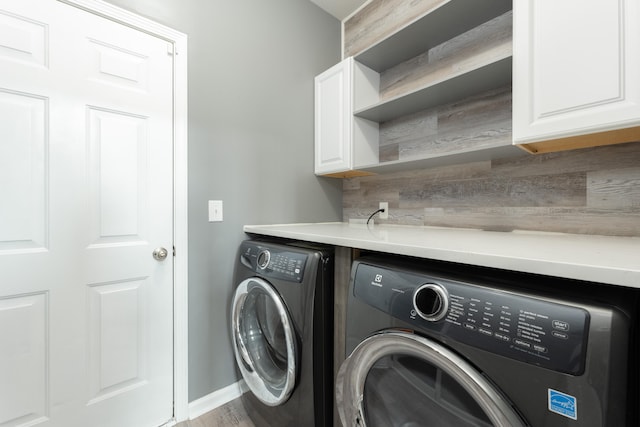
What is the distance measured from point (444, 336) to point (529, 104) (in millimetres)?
1007

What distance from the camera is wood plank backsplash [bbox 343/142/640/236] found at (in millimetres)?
1140

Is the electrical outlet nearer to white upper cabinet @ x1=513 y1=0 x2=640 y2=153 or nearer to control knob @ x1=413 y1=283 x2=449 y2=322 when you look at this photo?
white upper cabinet @ x1=513 y1=0 x2=640 y2=153

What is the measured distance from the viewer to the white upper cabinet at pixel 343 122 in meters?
1.88

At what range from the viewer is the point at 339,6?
2.15 meters

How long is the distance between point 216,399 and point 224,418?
0.40 ft

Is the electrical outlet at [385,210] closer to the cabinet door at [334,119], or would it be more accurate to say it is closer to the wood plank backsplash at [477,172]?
the wood plank backsplash at [477,172]

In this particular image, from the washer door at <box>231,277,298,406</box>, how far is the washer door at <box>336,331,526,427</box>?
1.06 ft

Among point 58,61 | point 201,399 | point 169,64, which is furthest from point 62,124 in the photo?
point 201,399

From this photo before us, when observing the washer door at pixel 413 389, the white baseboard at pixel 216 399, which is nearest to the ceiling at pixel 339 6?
the washer door at pixel 413 389

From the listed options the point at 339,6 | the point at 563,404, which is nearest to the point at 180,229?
the point at 563,404

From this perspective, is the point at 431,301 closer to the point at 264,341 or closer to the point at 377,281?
the point at 377,281

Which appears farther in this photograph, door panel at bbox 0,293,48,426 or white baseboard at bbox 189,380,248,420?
white baseboard at bbox 189,380,248,420

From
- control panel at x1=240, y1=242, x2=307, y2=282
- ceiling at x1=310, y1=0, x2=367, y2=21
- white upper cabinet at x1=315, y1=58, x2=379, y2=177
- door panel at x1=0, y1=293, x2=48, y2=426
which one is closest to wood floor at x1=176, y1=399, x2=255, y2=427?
door panel at x1=0, y1=293, x2=48, y2=426

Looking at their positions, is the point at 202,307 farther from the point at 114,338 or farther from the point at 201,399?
the point at 201,399
